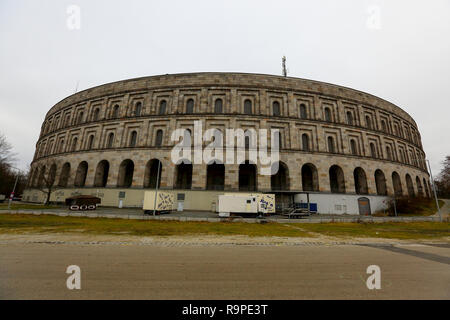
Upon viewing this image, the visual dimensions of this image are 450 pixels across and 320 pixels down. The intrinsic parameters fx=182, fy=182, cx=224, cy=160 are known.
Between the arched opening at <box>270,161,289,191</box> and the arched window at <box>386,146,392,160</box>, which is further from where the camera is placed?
the arched window at <box>386,146,392,160</box>

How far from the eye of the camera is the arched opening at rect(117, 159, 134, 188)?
27814 millimetres

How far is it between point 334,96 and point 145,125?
1249 inches

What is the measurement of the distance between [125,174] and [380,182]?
4255 centimetres

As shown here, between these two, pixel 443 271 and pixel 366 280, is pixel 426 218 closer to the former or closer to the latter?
pixel 443 271

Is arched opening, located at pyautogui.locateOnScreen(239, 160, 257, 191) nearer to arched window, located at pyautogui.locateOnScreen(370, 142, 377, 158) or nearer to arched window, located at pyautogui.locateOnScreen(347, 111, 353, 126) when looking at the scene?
arched window, located at pyautogui.locateOnScreen(347, 111, 353, 126)

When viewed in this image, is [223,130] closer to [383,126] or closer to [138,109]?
[138,109]

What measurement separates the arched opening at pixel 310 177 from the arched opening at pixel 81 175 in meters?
36.9

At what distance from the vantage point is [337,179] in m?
28.8

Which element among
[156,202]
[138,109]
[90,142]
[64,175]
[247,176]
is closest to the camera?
[156,202]

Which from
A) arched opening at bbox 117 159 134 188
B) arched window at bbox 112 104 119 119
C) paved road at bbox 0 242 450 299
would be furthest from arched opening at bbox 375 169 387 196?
arched window at bbox 112 104 119 119

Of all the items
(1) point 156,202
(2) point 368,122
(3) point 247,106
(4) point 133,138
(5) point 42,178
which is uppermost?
(3) point 247,106

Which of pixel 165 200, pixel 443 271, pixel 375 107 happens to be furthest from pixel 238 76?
pixel 443 271

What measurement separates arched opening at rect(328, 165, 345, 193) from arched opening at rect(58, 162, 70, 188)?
44.0 metres

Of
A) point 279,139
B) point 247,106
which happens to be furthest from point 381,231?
point 247,106
